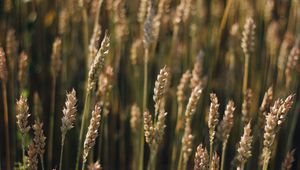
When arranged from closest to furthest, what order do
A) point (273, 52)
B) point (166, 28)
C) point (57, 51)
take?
point (57, 51)
point (273, 52)
point (166, 28)

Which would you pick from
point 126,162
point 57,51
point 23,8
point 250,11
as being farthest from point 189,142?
point 23,8

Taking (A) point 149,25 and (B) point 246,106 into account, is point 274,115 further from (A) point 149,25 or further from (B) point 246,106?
(A) point 149,25

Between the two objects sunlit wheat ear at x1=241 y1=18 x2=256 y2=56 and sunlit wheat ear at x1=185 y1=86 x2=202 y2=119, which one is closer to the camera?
sunlit wheat ear at x1=185 y1=86 x2=202 y2=119

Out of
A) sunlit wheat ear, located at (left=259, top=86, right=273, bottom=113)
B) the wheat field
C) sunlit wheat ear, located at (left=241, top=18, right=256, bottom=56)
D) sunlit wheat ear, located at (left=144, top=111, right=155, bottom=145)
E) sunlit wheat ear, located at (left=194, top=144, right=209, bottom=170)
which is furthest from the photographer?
the wheat field

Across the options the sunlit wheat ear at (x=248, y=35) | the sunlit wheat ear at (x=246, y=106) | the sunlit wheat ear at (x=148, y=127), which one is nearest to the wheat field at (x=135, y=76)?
the sunlit wheat ear at (x=248, y=35)

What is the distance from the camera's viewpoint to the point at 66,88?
6.11ft

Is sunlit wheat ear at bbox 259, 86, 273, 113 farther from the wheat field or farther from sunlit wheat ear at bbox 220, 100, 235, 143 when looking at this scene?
the wheat field

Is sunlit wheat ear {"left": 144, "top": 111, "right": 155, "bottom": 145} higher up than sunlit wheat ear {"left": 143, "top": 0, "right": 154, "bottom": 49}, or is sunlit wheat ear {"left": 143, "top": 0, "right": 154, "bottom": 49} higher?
sunlit wheat ear {"left": 143, "top": 0, "right": 154, "bottom": 49}

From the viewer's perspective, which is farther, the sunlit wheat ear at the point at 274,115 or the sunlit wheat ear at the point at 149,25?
the sunlit wheat ear at the point at 149,25

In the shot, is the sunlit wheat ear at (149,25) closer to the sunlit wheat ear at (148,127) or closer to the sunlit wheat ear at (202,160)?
the sunlit wheat ear at (148,127)

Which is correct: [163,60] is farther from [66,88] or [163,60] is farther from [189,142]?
[189,142]

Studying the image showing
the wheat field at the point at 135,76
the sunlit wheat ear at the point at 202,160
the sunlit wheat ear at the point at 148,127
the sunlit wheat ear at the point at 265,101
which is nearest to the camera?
the sunlit wheat ear at the point at 202,160

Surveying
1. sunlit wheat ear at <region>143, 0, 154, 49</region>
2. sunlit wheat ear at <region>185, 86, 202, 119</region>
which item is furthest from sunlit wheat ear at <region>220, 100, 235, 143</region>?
sunlit wheat ear at <region>143, 0, 154, 49</region>

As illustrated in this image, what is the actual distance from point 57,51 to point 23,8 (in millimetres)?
597
